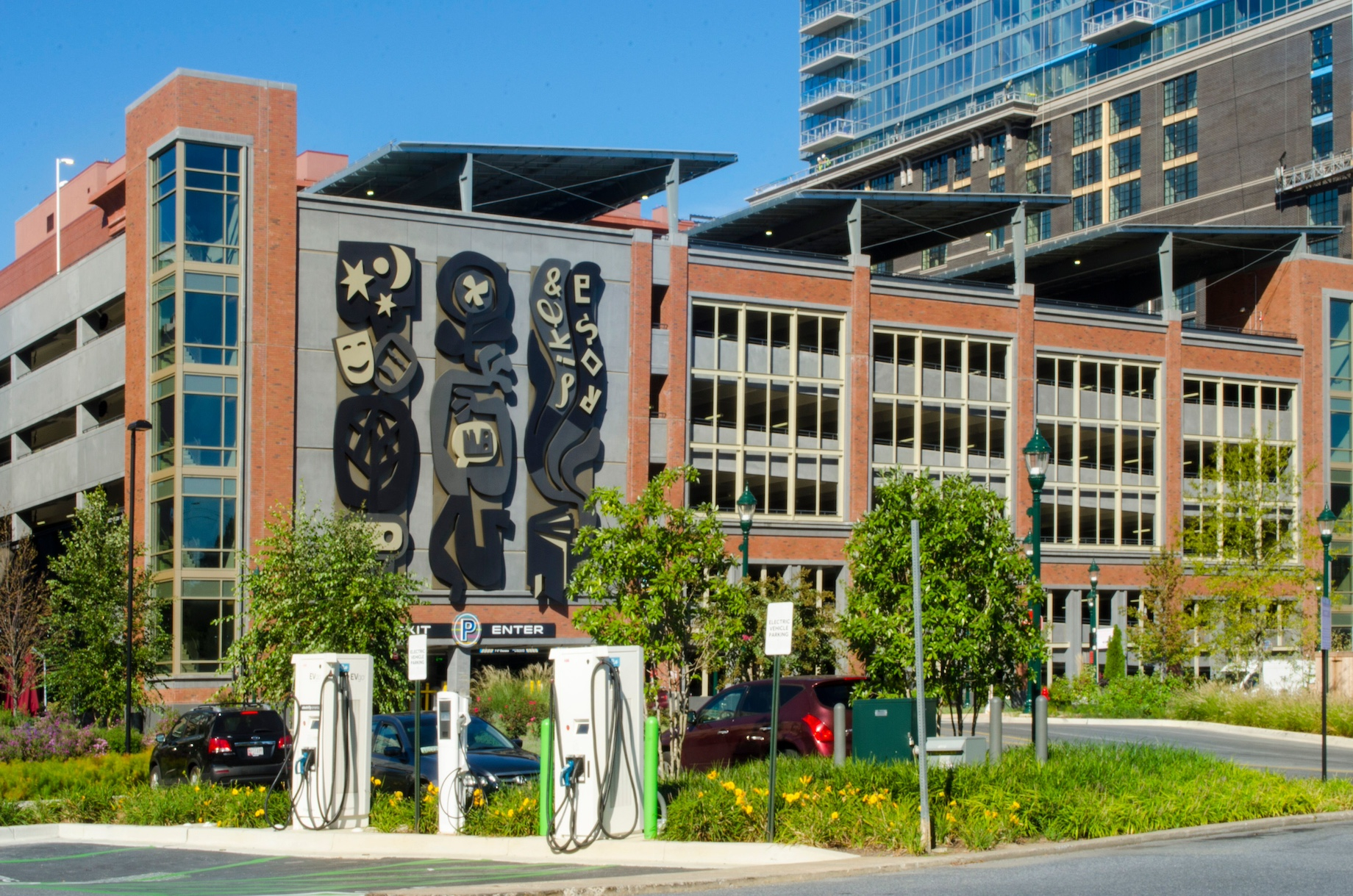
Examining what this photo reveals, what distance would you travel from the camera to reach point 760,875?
50.0 feet

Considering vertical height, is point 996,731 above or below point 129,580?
below

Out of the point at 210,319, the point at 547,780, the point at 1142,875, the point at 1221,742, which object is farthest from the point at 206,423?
the point at 1142,875

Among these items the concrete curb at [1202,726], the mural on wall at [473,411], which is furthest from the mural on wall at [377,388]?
the concrete curb at [1202,726]

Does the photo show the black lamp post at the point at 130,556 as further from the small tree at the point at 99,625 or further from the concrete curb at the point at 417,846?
the concrete curb at the point at 417,846

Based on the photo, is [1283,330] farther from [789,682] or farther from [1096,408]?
[789,682]

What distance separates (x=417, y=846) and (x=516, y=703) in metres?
19.9

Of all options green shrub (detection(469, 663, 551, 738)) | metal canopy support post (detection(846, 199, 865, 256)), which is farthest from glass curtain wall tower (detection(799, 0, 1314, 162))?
green shrub (detection(469, 663, 551, 738))

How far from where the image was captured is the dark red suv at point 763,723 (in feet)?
76.5

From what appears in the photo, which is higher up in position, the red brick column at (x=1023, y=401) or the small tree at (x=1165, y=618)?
the red brick column at (x=1023, y=401)

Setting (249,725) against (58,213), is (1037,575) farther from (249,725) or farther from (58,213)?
(58,213)

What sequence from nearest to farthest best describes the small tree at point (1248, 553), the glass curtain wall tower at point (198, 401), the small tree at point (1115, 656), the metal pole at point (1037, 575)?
the metal pole at point (1037, 575), the glass curtain wall tower at point (198, 401), the small tree at point (1248, 553), the small tree at point (1115, 656)

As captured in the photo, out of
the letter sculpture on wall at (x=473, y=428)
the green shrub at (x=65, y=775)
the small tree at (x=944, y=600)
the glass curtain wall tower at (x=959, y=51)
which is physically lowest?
the green shrub at (x=65, y=775)

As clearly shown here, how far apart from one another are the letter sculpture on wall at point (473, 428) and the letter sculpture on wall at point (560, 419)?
843 millimetres

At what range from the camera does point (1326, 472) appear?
6244cm
